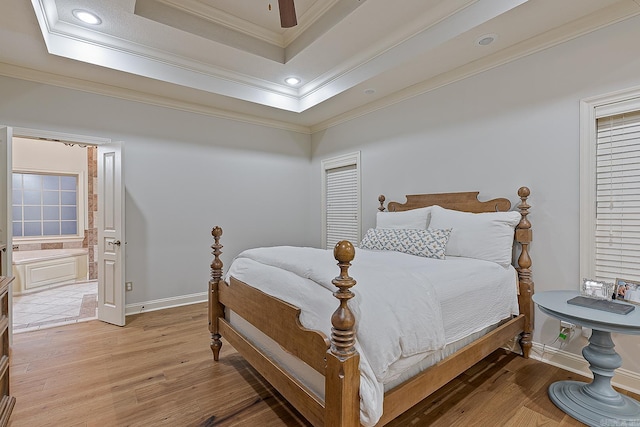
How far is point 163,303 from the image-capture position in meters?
3.91

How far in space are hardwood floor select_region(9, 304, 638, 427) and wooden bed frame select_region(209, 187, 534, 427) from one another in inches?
10.5

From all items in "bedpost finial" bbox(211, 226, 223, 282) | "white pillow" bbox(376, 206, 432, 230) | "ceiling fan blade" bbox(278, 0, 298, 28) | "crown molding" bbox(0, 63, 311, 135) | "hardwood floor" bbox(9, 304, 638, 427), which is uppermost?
"crown molding" bbox(0, 63, 311, 135)

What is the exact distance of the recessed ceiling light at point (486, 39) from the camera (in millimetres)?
2543

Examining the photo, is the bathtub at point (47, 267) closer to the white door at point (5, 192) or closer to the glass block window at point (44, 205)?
the glass block window at point (44, 205)

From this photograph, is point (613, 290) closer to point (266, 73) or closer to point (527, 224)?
point (527, 224)

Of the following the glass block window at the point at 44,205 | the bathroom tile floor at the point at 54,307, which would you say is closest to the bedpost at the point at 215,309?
the bathroom tile floor at the point at 54,307

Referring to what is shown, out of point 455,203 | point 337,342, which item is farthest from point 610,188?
point 337,342

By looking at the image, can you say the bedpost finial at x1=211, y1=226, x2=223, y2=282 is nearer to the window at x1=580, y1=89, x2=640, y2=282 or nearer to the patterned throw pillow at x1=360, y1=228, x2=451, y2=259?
→ the patterned throw pillow at x1=360, y1=228, x2=451, y2=259

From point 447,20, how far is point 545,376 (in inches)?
116

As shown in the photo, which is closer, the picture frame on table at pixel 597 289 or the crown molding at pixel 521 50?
the picture frame on table at pixel 597 289

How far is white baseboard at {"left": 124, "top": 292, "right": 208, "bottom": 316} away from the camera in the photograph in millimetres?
Result: 3717

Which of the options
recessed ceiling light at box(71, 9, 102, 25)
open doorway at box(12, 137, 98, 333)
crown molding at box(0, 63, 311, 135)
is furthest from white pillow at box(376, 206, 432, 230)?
open doorway at box(12, 137, 98, 333)

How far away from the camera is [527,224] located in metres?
2.57

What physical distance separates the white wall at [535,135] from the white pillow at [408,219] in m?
0.40
